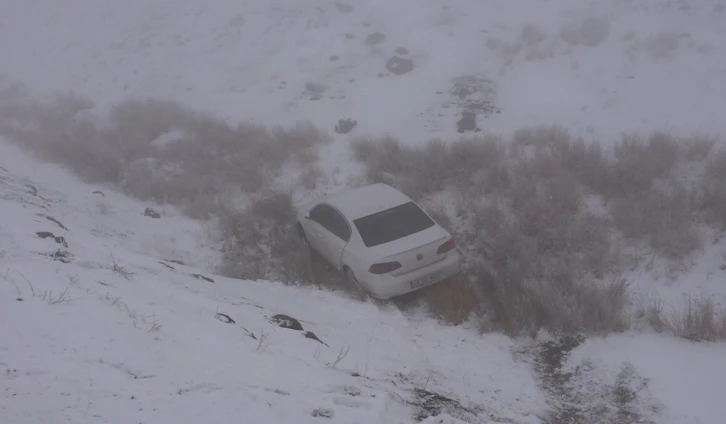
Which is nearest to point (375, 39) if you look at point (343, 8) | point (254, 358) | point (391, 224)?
point (343, 8)

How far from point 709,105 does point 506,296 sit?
8873 millimetres

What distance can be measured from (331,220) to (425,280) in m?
1.99

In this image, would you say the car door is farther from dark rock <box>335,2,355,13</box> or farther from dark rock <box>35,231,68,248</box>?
dark rock <box>335,2,355,13</box>

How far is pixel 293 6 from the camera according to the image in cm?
2250

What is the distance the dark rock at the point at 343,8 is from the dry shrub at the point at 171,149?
7.67 meters

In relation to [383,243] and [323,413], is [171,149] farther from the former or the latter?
[323,413]

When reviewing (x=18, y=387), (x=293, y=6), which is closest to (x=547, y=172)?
(x=18, y=387)

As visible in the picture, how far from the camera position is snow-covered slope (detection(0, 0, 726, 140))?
1442cm

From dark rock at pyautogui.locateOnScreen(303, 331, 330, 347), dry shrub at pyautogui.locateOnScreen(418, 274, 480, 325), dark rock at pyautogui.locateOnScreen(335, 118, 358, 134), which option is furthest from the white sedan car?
dark rock at pyautogui.locateOnScreen(335, 118, 358, 134)

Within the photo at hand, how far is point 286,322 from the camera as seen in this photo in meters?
6.63

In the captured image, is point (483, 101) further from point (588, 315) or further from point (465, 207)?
point (588, 315)

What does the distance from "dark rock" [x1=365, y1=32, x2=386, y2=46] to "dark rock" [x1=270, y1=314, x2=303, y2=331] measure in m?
14.4

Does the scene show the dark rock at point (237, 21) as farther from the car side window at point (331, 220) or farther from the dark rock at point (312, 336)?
the dark rock at point (312, 336)

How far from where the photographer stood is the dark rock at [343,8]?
21219mm
